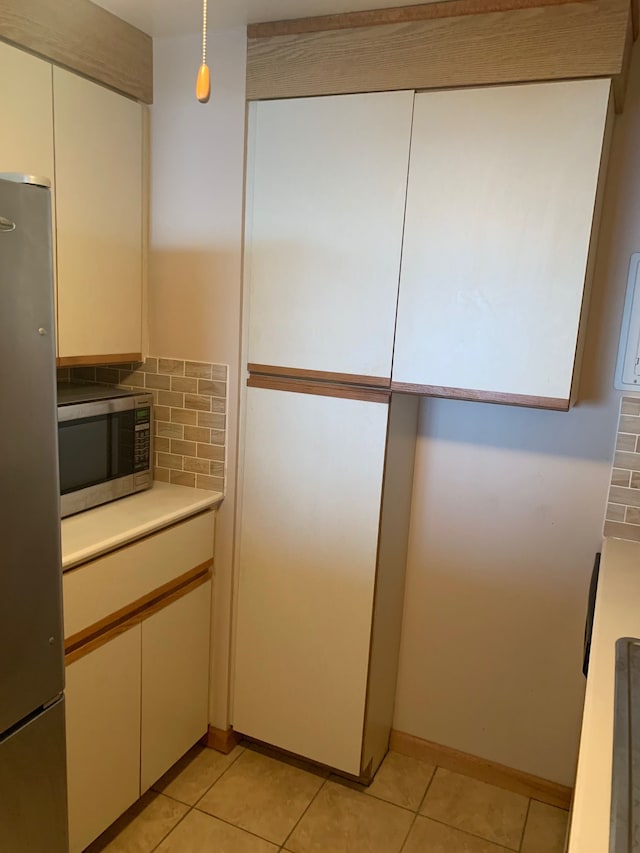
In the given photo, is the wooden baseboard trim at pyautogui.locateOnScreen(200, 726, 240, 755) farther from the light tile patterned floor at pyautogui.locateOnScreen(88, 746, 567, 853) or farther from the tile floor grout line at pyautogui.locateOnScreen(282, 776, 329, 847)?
the tile floor grout line at pyautogui.locateOnScreen(282, 776, 329, 847)

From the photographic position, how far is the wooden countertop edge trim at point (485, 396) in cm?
158

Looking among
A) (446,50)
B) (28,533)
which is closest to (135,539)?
(28,533)

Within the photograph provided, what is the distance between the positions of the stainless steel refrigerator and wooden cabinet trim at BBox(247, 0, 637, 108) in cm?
95

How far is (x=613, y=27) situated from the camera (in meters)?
Result: 1.42

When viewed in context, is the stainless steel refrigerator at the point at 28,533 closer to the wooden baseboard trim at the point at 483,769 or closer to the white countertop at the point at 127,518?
the white countertop at the point at 127,518

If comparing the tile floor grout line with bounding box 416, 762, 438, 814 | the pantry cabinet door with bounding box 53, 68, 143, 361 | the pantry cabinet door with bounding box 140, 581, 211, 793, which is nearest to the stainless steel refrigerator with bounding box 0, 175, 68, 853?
the pantry cabinet door with bounding box 140, 581, 211, 793

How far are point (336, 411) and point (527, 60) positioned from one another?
977mm

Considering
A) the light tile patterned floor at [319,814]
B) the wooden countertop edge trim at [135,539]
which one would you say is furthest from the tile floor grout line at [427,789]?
the wooden countertop edge trim at [135,539]

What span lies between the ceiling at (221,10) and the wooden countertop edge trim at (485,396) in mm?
940

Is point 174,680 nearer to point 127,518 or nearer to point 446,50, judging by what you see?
point 127,518

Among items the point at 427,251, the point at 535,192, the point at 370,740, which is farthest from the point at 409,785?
the point at 535,192

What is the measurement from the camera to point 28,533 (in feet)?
3.67

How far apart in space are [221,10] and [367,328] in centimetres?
91

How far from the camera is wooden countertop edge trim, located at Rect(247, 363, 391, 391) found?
1762mm
